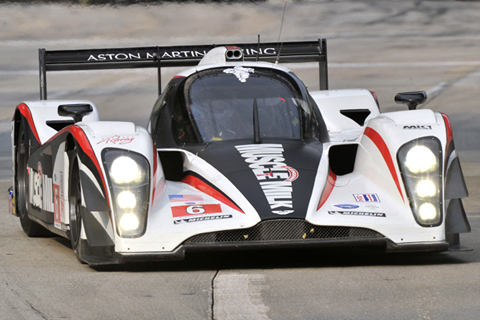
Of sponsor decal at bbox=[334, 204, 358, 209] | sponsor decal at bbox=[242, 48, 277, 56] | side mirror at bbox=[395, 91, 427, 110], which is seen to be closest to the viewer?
sponsor decal at bbox=[334, 204, 358, 209]

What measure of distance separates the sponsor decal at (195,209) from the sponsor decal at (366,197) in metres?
0.92

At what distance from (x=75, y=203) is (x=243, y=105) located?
4.88ft

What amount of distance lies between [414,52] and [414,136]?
1996cm

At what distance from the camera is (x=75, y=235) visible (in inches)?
290

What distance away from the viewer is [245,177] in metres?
6.88

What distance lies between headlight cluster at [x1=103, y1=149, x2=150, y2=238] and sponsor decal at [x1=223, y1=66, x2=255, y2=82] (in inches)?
66.7

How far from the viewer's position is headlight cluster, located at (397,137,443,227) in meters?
6.80

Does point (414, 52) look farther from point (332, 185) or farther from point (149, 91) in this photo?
point (332, 185)

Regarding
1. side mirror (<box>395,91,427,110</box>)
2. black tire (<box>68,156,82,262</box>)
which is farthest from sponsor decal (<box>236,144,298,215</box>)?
side mirror (<box>395,91,427,110</box>)

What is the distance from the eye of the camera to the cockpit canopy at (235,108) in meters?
7.78

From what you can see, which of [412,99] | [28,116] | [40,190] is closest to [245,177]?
[412,99]

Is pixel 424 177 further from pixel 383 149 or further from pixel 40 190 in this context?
pixel 40 190

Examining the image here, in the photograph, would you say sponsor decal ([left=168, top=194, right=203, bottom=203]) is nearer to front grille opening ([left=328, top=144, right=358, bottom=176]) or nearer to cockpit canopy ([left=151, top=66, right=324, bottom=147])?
cockpit canopy ([left=151, top=66, right=324, bottom=147])

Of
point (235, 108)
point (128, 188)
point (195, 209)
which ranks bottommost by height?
point (195, 209)
